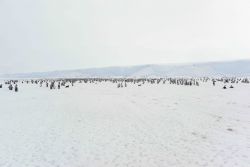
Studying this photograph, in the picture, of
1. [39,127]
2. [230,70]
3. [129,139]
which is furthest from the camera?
[230,70]

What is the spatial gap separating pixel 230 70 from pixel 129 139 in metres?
181

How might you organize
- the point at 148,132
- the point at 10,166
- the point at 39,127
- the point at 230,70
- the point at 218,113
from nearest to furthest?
the point at 10,166 < the point at 148,132 < the point at 39,127 < the point at 218,113 < the point at 230,70

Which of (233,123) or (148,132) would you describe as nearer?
(148,132)

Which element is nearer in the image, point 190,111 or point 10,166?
point 10,166

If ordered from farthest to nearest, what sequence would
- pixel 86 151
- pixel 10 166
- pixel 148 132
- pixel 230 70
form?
pixel 230 70
pixel 148 132
pixel 86 151
pixel 10 166

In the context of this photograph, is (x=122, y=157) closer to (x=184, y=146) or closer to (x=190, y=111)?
(x=184, y=146)

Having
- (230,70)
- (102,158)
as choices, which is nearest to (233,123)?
(102,158)

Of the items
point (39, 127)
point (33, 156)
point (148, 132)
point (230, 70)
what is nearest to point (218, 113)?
point (148, 132)

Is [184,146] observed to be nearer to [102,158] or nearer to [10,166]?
[102,158]

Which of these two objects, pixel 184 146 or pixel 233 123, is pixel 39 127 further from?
pixel 233 123

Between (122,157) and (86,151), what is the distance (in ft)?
4.44

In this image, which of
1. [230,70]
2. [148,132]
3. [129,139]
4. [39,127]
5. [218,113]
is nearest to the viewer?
[129,139]

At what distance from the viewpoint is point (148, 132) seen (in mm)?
13281

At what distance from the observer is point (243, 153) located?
9.93 meters
